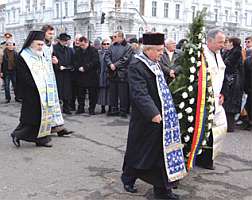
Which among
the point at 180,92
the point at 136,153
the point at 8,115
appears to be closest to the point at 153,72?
the point at 180,92

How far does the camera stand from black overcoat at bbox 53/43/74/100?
391 inches

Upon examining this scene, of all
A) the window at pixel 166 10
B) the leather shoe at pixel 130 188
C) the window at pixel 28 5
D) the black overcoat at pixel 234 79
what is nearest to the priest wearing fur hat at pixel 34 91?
the leather shoe at pixel 130 188

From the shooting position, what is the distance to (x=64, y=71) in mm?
10023

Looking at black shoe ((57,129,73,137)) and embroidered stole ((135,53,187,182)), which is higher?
embroidered stole ((135,53,187,182))

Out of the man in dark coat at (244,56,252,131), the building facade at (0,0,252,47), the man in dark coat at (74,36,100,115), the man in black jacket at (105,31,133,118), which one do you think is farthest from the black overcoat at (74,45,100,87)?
the building facade at (0,0,252,47)

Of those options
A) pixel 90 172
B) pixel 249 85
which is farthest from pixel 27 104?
pixel 249 85

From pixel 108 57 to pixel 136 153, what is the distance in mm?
5353

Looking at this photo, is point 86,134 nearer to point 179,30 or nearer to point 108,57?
point 108,57

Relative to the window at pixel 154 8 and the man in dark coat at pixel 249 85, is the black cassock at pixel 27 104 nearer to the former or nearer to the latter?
the man in dark coat at pixel 249 85

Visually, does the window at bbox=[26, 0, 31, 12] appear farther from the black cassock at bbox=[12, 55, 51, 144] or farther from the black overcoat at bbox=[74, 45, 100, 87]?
the black cassock at bbox=[12, 55, 51, 144]

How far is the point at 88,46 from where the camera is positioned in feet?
32.7

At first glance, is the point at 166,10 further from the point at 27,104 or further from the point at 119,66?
the point at 27,104

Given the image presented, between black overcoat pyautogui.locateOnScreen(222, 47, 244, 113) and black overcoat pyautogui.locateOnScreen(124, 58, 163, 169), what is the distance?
13.4 feet

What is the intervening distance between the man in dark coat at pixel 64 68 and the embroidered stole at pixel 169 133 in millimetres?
5546
